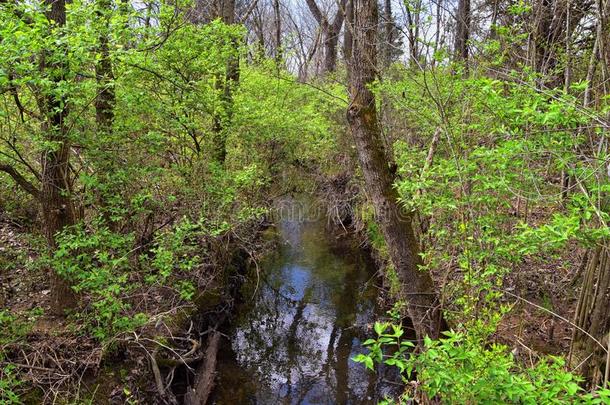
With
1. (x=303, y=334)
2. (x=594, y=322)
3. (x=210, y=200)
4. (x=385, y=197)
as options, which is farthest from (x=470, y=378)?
(x=303, y=334)

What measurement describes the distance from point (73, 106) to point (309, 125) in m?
6.13

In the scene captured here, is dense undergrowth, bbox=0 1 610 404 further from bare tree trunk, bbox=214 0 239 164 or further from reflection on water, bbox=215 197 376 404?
reflection on water, bbox=215 197 376 404

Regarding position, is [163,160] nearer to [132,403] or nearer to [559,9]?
[132,403]

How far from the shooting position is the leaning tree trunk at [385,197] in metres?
5.04

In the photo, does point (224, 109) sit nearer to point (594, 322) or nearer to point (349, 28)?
point (349, 28)

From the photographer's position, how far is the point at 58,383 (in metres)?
4.58

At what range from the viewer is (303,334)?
8.27 metres

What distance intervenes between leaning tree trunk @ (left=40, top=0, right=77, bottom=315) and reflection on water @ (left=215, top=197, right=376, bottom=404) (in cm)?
267

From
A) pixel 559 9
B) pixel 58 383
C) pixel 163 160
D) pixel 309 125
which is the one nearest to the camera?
pixel 58 383

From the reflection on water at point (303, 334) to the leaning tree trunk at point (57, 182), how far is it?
267 centimetres

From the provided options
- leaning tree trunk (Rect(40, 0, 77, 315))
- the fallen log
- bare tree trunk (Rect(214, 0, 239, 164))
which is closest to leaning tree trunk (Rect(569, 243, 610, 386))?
the fallen log

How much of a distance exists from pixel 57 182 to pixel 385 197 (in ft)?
13.0

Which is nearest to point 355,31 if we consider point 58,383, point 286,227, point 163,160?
point 163,160

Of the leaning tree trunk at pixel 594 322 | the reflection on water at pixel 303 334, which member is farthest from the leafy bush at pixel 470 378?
the reflection on water at pixel 303 334
